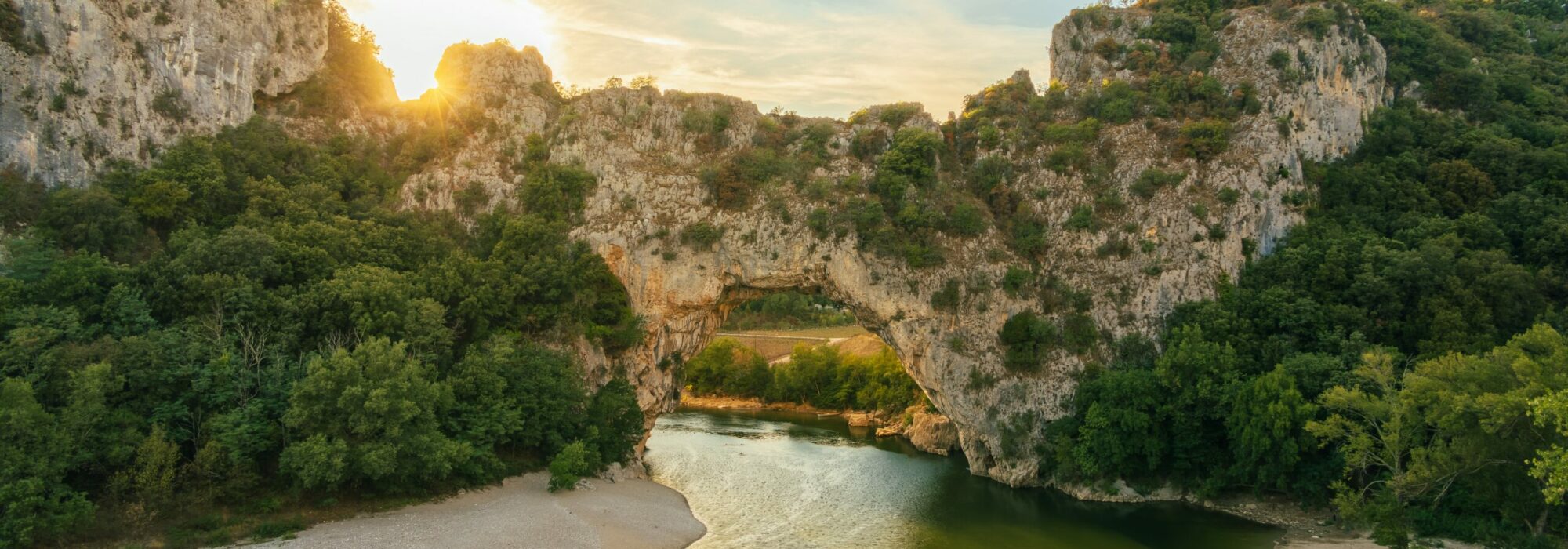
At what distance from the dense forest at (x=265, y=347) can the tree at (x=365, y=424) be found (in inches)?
3.5

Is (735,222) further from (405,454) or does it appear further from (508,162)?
(405,454)

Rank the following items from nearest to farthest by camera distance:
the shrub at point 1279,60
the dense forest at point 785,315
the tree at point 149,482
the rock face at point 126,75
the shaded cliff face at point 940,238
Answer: the tree at point 149,482 → the rock face at point 126,75 → the shaded cliff face at point 940,238 → the shrub at point 1279,60 → the dense forest at point 785,315

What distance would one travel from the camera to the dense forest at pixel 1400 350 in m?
26.3

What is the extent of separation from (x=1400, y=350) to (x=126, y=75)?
5777 cm

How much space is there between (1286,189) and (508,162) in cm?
4167

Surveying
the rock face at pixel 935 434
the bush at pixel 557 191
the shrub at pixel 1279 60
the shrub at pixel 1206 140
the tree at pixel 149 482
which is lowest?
the rock face at pixel 935 434

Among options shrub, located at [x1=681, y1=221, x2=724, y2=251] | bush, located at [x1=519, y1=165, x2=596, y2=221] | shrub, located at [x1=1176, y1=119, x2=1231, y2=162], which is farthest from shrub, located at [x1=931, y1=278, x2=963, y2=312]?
bush, located at [x1=519, y1=165, x2=596, y2=221]

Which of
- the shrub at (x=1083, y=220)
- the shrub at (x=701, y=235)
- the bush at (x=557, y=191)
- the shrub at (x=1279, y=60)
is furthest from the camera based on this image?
the shrub at (x=1279, y=60)

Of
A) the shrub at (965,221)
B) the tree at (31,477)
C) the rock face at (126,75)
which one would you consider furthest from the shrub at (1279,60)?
the tree at (31,477)

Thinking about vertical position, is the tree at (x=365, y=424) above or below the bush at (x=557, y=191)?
below

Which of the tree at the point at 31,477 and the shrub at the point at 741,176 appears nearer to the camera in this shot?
the tree at the point at 31,477

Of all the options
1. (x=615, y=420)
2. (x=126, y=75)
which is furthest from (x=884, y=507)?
(x=126, y=75)

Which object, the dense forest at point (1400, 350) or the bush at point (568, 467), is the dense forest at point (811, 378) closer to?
the dense forest at point (1400, 350)

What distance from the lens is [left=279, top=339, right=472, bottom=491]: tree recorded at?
26.9 m
